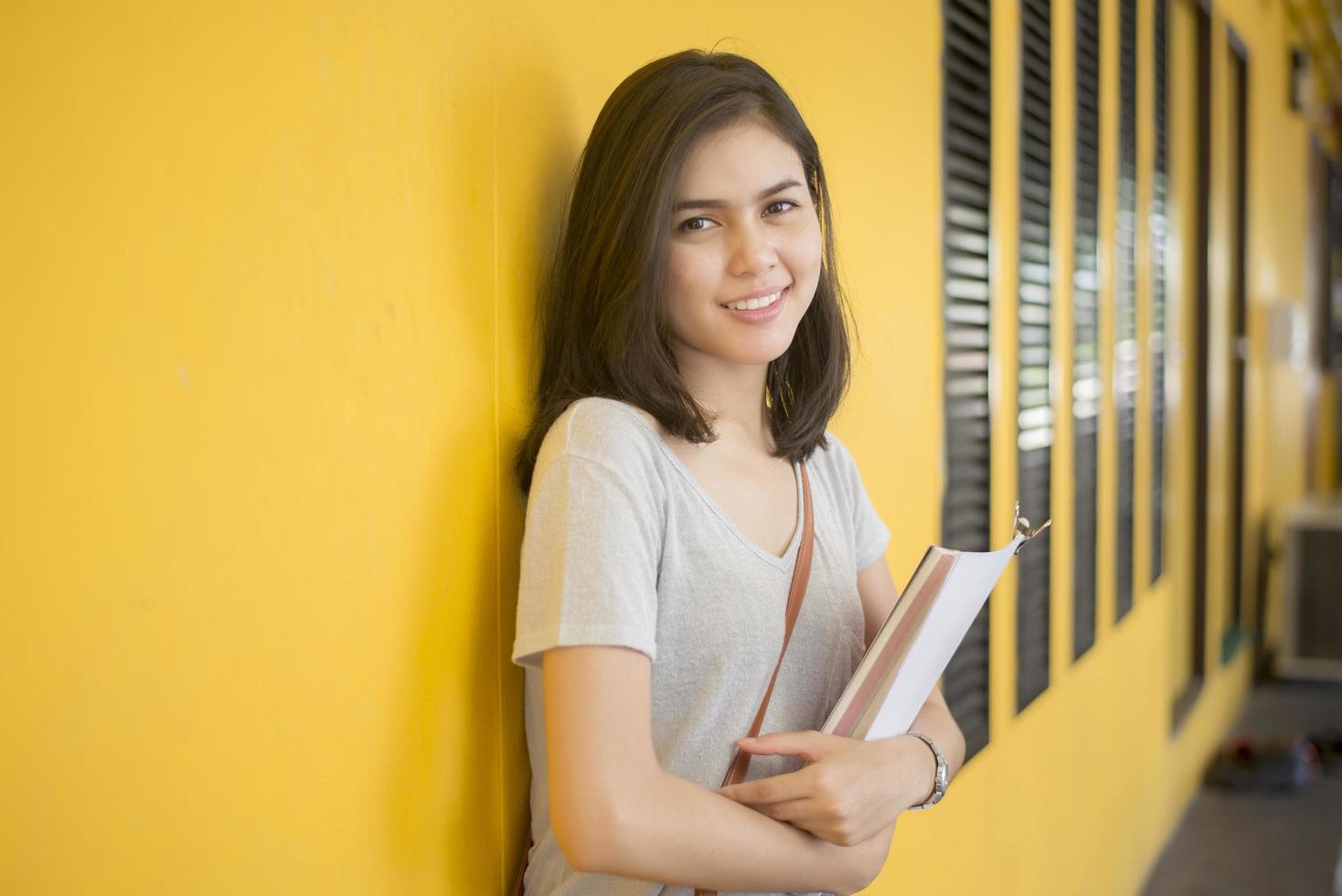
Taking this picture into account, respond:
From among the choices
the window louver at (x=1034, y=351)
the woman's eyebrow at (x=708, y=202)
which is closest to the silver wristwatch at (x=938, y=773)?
the woman's eyebrow at (x=708, y=202)

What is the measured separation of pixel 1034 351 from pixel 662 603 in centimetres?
194

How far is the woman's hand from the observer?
3.83 ft

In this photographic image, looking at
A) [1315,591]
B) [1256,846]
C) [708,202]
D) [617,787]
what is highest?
[708,202]

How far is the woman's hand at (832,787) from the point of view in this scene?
45.9 inches

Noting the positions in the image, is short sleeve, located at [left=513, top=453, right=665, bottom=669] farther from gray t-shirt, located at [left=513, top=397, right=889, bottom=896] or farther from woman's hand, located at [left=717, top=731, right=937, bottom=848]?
woman's hand, located at [left=717, top=731, right=937, bottom=848]

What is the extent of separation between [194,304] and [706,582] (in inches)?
21.8


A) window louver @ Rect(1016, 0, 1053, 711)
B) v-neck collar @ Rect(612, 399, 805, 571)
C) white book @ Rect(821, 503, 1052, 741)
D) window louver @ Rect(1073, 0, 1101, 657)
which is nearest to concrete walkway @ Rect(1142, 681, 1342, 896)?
window louver @ Rect(1073, 0, 1101, 657)

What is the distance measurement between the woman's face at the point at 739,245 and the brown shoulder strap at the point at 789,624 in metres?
0.20

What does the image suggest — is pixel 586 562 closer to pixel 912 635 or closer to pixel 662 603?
pixel 662 603

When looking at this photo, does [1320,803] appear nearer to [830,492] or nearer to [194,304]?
[830,492]

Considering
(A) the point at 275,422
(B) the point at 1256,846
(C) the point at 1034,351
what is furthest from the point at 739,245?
(B) the point at 1256,846

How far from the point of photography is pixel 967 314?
96.9 inches

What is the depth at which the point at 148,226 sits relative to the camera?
84cm

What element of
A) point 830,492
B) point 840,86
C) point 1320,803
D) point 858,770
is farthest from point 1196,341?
point 858,770
